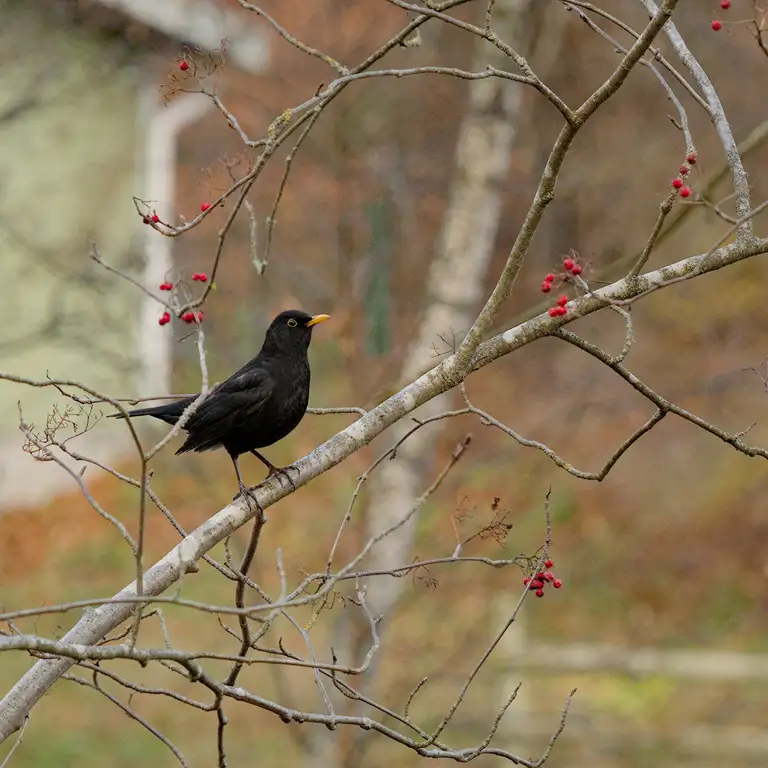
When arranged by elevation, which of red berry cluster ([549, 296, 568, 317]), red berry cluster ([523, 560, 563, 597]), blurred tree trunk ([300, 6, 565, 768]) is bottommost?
red berry cluster ([523, 560, 563, 597])

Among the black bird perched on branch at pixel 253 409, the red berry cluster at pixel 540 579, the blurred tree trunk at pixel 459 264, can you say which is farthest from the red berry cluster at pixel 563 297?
the blurred tree trunk at pixel 459 264

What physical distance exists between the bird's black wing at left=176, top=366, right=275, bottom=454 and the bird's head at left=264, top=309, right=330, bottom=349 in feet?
0.96

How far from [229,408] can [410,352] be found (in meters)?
2.89

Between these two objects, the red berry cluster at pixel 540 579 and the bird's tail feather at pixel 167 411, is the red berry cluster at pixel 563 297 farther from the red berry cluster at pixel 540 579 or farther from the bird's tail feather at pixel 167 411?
the bird's tail feather at pixel 167 411

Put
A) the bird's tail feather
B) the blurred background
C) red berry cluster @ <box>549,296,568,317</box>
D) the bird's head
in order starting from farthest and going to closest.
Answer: the blurred background, the bird's head, the bird's tail feather, red berry cluster @ <box>549,296,568,317</box>

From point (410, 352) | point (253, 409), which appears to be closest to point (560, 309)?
point (253, 409)

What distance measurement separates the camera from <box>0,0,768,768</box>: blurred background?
707 centimetres

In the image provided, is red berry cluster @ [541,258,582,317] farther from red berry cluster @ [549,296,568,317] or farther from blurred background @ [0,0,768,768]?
blurred background @ [0,0,768,768]

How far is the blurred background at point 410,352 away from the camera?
7.07 meters

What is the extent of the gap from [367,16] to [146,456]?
6265mm

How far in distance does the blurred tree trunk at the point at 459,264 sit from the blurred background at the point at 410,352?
2 cm

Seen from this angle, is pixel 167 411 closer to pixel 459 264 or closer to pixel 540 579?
pixel 540 579

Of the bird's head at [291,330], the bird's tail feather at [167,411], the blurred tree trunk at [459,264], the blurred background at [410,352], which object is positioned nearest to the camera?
the bird's tail feather at [167,411]

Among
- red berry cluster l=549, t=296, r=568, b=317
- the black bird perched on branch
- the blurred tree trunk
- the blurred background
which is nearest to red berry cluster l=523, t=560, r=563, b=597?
red berry cluster l=549, t=296, r=568, b=317
